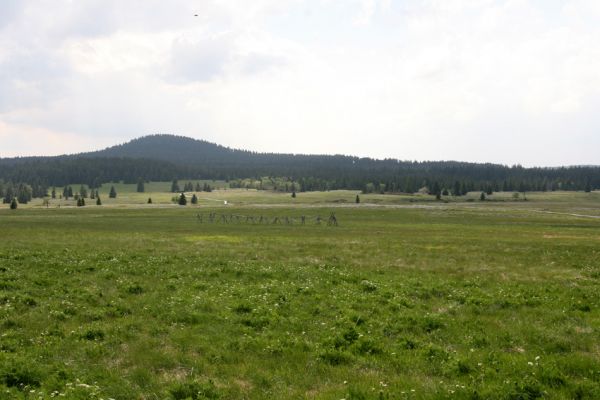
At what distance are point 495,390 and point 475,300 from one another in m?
8.84

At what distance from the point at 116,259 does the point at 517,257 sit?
26960 millimetres

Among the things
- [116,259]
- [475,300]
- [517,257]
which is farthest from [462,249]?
A: [116,259]

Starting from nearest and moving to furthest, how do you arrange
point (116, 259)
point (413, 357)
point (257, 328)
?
point (413, 357)
point (257, 328)
point (116, 259)

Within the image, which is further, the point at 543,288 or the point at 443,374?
the point at 543,288

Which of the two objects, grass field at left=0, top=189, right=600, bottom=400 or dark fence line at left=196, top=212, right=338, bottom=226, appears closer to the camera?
grass field at left=0, top=189, right=600, bottom=400

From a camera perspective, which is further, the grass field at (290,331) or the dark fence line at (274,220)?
the dark fence line at (274,220)

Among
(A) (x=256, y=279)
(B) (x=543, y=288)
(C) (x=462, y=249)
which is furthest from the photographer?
(C) (x=462, y=249)

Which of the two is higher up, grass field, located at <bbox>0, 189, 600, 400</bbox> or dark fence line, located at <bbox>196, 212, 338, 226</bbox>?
grass field, located at <bbox>0, 189, 600, 400</bbox>

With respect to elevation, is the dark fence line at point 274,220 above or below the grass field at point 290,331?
below

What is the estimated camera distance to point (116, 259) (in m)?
27.4

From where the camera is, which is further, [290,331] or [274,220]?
[274,220]

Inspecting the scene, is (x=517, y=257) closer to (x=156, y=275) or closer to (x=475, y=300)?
(x=475, y=300)

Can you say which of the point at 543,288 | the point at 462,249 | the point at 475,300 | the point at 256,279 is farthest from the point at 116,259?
the point at 462,249

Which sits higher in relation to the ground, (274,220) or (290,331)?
(290,331)
